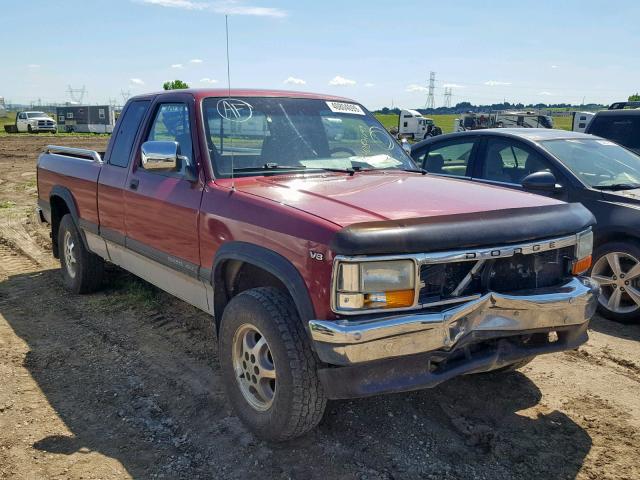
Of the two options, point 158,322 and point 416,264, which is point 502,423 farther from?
point 158,322

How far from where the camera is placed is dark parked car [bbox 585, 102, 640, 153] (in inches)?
305

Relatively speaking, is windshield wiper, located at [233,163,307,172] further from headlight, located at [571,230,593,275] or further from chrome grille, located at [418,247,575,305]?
headlight, located at [571,230,593,275]

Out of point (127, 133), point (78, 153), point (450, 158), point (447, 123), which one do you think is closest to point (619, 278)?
point (450, 158)

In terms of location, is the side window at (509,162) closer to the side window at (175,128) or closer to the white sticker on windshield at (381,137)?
the white sticker on windshield at (381,137)

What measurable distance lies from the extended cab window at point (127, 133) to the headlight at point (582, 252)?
340 cm

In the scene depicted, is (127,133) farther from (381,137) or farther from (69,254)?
(381,137)

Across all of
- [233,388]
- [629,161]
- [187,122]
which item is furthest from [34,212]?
[629,161]

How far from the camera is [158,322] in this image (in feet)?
16.8

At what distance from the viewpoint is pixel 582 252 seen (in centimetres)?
334

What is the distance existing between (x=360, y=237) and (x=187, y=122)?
1.98 meters

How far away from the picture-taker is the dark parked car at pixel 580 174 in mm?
5145

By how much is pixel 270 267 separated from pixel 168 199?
1343mm

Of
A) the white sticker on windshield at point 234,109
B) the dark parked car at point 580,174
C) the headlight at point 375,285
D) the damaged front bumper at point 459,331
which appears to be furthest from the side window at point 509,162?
the headlight at point 375,285

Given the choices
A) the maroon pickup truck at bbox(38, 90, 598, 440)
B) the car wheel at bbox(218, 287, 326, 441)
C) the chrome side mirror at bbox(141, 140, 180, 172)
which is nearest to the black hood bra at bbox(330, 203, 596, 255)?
the maroon pickup truck at bbox(38, 90, 598, 440)
